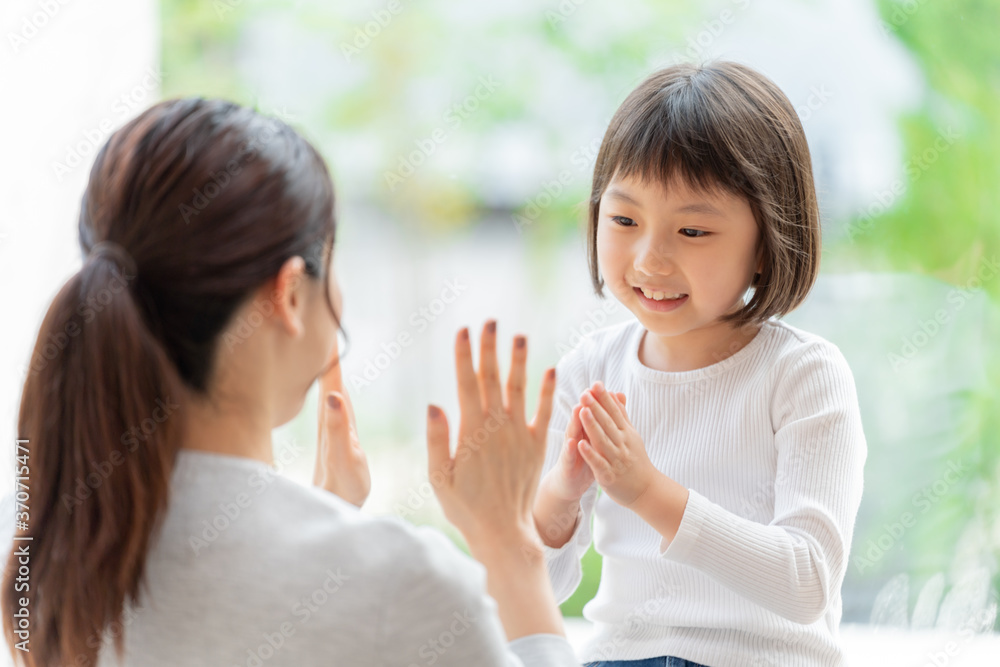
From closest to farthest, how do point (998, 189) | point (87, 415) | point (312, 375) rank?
point (87, 415)
point (312, 375)
point (998, 189)

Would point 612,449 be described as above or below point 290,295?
below

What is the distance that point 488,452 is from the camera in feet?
3.04

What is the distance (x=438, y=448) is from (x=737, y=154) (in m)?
0.59

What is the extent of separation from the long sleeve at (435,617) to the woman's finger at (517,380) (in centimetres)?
18

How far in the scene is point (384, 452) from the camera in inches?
103

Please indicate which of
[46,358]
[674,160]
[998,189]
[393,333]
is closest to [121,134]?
[46,358]

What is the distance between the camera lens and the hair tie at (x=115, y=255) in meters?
0.79

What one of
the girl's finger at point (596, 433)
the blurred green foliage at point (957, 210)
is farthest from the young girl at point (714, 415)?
the blurred green foliage at point (957, 210)

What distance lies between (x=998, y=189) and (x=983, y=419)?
0.58 m

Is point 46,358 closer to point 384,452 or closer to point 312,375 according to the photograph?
point 312,375

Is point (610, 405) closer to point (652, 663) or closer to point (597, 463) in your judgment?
point (597, 463)

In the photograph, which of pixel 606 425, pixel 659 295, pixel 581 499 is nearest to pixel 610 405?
pixel 606 425

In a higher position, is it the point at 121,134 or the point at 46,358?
the point at 121,134

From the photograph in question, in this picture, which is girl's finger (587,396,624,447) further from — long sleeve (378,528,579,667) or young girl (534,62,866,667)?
long sleeve (378,528,579,667)
